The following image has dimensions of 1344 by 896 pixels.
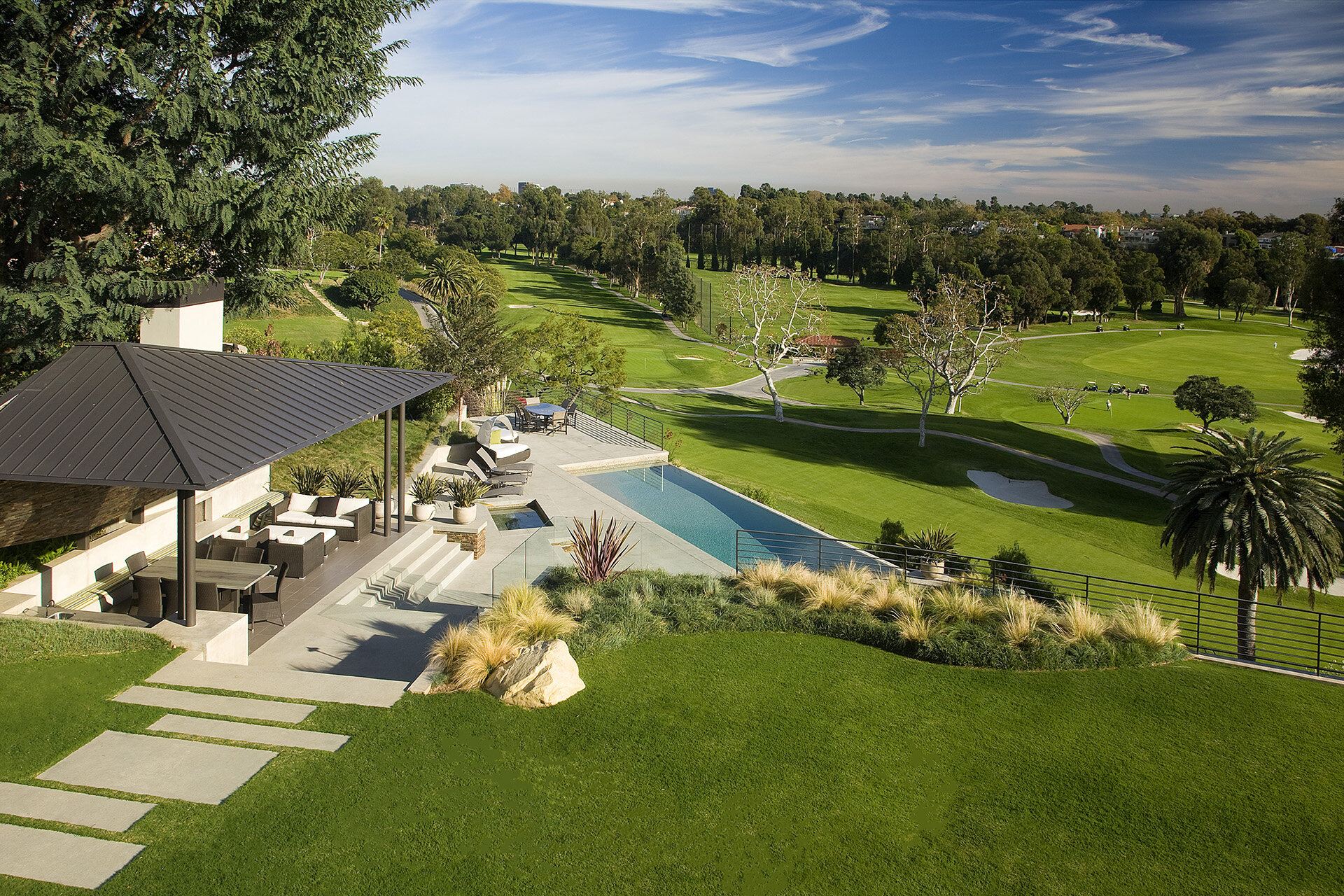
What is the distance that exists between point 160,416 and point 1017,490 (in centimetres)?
2652

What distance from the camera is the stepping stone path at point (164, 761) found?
5953 millimetres

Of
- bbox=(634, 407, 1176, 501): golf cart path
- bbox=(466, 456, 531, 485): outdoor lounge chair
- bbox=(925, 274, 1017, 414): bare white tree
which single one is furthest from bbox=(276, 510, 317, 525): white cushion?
bbox=(925, 274, 1017, 414): bare white tree

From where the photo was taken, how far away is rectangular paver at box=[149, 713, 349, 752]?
24.8 ft

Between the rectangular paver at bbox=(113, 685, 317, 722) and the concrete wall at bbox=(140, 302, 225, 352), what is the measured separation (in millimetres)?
7355

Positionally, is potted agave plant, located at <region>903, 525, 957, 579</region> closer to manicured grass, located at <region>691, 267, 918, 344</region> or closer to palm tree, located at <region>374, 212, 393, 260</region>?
manicured grass, located at <region>691, 267, 918, 344</region>

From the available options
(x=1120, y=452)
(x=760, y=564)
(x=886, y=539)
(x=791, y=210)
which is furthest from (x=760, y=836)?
(x=791, y=210)

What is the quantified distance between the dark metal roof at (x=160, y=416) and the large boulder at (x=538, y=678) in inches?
132

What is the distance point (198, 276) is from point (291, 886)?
12788 mm

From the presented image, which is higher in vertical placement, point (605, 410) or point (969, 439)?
→ point (605, 410)

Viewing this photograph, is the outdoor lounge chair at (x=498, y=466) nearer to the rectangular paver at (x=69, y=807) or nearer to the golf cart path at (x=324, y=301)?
the rectangular paver at (x=69, y=807)

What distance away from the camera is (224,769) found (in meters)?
7.07

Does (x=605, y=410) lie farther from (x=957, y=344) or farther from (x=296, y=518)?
(x=957, y=344)

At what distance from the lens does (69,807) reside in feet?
21.3

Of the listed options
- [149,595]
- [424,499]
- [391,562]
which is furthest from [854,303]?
[149,595]
